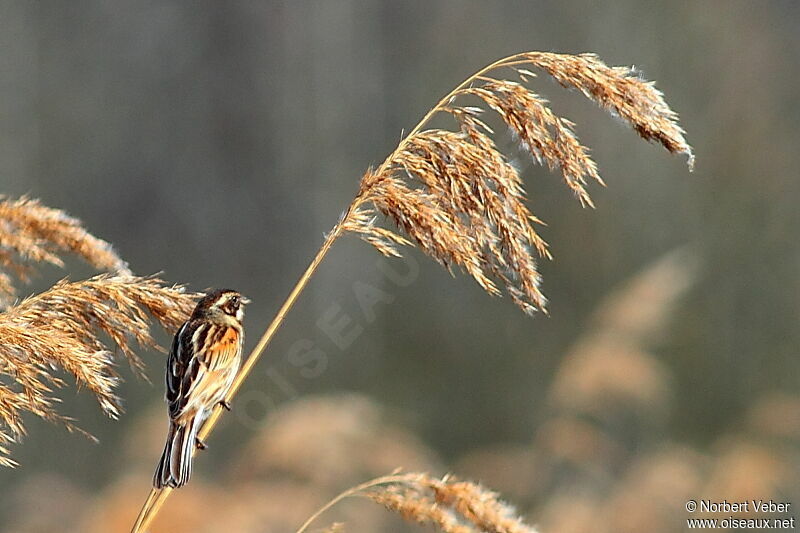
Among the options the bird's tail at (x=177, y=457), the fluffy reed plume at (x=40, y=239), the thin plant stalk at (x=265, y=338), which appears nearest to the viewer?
the thin plant stalk at (x=265, y=338)

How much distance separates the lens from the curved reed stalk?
189 cm

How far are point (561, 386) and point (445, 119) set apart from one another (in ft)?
17.6

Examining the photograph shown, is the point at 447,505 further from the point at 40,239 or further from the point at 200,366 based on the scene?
the point at 40,239

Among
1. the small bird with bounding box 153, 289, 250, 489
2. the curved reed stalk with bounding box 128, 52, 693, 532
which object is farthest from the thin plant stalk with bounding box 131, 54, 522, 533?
the small bird with bounding box 153, 289, 250, 489

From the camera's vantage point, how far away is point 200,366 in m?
2.19

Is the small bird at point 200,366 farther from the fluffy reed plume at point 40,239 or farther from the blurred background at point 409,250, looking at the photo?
the blurred background at point 409,250

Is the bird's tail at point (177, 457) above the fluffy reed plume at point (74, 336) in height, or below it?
below

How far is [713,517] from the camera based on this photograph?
169 inches

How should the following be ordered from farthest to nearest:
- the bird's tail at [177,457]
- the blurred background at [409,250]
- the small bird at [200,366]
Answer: the blurred background at [409,250] < the small bird at [200,366] < the bird's tail at [177,457]

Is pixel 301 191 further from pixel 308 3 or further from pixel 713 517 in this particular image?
pixel 713 517

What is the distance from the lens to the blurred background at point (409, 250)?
7385 millimetres

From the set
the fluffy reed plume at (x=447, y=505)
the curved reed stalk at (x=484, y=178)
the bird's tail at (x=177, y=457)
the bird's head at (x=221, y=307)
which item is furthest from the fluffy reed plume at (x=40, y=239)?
the fluffy reed plume at (x=447, y=505)

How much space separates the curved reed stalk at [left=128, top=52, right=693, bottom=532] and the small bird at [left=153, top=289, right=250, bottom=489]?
0.21m

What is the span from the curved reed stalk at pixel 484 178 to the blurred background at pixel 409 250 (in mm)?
2688
